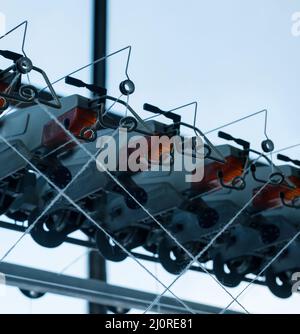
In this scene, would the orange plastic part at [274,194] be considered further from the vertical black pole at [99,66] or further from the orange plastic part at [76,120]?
the orange plastic part at [76,120]

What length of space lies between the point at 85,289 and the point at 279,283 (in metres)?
0.82

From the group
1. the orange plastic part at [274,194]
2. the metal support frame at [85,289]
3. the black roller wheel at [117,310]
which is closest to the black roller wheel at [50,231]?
the metal support frame at [85,289]

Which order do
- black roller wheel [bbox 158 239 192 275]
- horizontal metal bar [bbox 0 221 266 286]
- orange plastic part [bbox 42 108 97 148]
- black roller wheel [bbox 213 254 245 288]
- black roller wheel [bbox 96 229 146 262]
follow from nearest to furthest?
orange plastic part [bbox 42 108 97 148], horizontal metal bar [bbox 0 221 266 286], black roller wheel [bbox 96 229 146 262], black roller wheel [bbox 158 239 192 275], black roller wheel [bbox 213 254 245 288]

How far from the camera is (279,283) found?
9.42 ft

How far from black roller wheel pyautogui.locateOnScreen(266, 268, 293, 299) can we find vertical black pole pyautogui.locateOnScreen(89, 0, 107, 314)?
545 mm

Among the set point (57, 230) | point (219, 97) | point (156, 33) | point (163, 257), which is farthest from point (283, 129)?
point (57, 230)

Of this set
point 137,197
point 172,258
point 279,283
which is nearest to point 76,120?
point 137,197

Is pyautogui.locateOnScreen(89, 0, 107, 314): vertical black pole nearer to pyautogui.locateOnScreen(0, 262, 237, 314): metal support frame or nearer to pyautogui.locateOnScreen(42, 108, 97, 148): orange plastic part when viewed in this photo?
pyautogui.locateOnScreen(0, 262, 237, 314): metal support frame

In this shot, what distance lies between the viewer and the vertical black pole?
2.56m

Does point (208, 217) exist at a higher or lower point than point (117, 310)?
higher

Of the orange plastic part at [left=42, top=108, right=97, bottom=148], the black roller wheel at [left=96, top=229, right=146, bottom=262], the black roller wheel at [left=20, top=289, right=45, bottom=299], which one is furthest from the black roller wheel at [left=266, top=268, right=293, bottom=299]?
the orange plastic part at [left=42, top=108, right=97, bottom=148]

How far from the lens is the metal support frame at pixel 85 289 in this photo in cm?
214

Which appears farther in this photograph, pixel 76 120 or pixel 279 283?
pixel 279 283

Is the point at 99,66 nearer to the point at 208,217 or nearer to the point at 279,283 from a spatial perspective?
the point at 208,217
